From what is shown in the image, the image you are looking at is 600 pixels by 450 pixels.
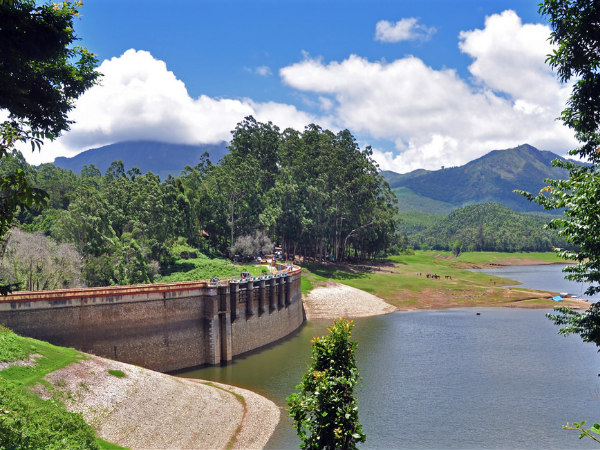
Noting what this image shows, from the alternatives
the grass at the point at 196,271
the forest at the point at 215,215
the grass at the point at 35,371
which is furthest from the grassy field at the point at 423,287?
the grass at the point at 35,371

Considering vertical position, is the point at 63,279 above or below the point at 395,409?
above

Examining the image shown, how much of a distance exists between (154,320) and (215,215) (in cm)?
5578

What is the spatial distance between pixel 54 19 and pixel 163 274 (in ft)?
224

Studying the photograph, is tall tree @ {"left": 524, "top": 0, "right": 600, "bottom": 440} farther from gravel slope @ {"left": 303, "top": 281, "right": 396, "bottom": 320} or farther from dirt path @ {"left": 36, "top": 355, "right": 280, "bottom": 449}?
gravel slope @ {"left": 303, "top": 281, "right": 396, "bottom": 320}

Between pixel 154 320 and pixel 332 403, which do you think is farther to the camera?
pixel 154 320

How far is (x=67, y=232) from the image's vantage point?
72.4m

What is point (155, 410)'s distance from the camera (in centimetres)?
3825

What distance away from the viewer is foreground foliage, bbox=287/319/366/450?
1886 cm

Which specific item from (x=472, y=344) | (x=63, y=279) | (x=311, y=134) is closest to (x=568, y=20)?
(x=472, y=344)

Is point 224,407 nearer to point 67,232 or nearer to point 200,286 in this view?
point 200,286

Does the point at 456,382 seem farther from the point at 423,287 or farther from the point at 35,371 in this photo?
the point at 423,287

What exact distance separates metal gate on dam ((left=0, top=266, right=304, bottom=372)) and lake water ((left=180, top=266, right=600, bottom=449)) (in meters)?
2.92

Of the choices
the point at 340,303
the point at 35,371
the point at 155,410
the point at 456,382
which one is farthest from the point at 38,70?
the point at 340,303

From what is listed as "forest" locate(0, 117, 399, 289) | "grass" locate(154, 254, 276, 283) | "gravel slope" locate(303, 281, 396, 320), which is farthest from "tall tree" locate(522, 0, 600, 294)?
"gravel slope" locate(303, 281, 396, 320)
